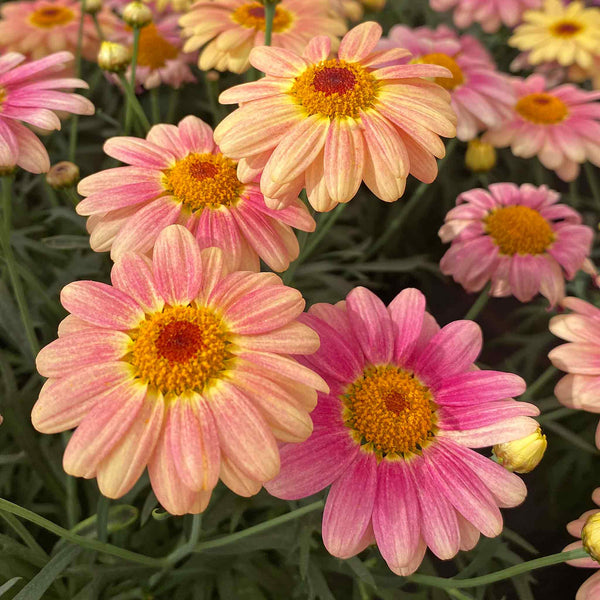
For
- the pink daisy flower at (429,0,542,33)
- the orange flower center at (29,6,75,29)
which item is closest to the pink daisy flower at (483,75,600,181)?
the pink daisy flower at (429,0,542,33)

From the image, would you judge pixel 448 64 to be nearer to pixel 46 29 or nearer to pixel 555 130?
pixel 555 130

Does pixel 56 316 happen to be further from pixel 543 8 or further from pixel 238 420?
pixel 543 8

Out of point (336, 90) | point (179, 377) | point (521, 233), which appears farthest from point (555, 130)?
point (179, 377)

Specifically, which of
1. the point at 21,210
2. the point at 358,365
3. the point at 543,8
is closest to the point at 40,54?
the point at 21,210

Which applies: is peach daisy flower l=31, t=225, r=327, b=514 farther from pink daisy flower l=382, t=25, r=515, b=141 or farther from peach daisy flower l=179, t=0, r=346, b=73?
pink daisy flower l=382, t=25, r=515, b=141

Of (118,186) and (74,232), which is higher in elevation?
(118,186)

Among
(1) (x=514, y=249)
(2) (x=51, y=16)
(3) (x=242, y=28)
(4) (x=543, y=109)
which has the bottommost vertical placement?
(1) (x=514, y=249)

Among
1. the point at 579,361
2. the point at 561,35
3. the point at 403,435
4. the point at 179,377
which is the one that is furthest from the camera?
the point at 561,35
